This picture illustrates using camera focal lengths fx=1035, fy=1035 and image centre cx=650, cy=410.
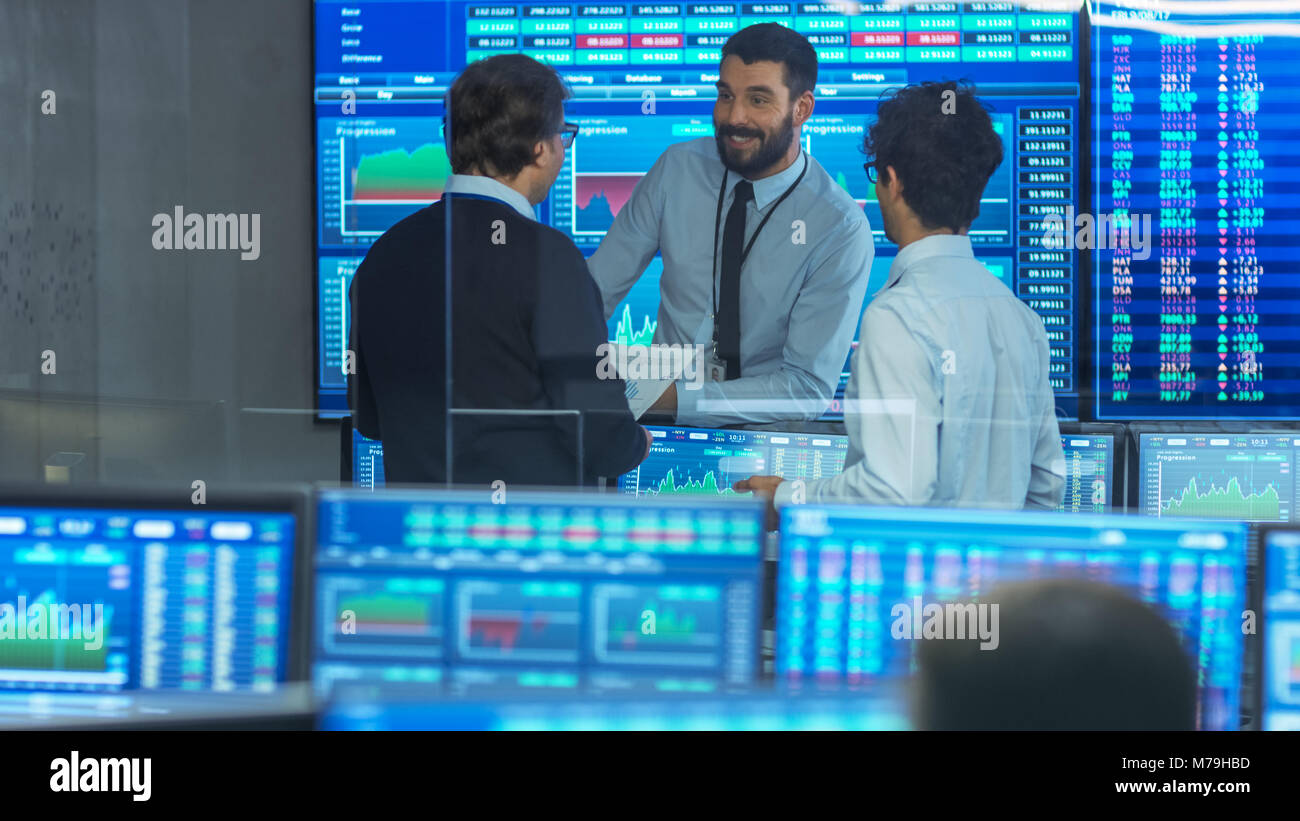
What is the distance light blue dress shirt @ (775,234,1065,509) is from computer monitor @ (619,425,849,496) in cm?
9

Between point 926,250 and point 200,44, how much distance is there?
5.20 ft

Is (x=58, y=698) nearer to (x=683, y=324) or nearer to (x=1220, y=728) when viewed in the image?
(x=683, y=324)

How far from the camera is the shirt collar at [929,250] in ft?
6.71

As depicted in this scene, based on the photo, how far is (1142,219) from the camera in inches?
84.0

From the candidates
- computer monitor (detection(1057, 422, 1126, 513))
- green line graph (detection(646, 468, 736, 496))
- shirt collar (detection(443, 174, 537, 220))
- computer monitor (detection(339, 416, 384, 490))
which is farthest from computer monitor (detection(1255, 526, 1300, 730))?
computer monitor (detection(339, 416, 384, 490))

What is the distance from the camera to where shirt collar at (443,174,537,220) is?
84.4 inches

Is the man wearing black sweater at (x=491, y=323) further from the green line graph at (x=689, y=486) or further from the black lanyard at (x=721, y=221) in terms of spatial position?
the black lanyard at (x=721, y=221)

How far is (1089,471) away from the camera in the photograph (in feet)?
6.98

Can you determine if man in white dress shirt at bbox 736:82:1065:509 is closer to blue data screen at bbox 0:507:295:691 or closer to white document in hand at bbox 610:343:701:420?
white document in hand at bbox 610:343:701:420

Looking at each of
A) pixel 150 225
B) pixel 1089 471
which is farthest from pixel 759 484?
pixel 150 225

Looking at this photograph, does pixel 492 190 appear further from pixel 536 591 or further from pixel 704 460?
pixel 536 591

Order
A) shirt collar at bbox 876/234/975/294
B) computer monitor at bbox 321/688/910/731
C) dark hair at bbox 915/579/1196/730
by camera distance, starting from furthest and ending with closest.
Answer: shirt collar at bbox 876/234/975/294
computer monitor at bbox 321/688/910/731
dark hair at bbox 915/579/1196/730

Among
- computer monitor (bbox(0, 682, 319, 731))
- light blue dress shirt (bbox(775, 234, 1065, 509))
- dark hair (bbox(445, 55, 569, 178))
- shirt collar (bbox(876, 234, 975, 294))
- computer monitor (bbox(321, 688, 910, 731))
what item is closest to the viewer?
computer monitor (bbox(321, 688, 910, 731))
